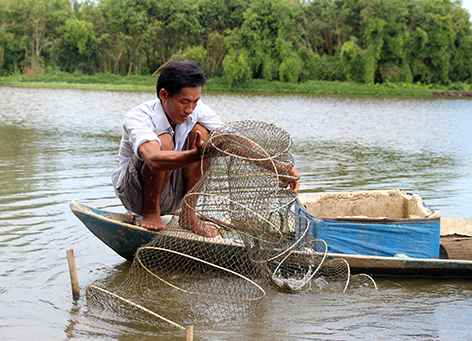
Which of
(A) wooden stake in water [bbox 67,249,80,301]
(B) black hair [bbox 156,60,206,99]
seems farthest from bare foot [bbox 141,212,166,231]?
(B) black hair [bbox 156,60,206,99]

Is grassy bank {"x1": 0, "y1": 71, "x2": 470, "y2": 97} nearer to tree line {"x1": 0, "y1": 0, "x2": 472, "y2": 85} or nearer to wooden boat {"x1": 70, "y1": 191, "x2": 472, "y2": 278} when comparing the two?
tree line {"x1": 0, "y1": 0, "x2": 472, "y2": 85}

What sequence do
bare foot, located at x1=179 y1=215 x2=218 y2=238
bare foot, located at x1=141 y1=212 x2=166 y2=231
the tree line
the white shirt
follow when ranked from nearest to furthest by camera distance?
the white shirt → bare foot, located at x1=179 y1=215 x2=218 y2=238 → bare foot, located at x1=141 y1=212 x2=166 y2=231 → the tree line

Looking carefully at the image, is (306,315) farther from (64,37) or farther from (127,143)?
(64,37)

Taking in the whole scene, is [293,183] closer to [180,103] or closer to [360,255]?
[180,103]

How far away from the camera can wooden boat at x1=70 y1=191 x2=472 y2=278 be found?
336cm

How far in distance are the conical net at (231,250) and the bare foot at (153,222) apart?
19cm

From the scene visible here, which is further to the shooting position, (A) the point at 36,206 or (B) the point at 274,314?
(A) the point at 36,206

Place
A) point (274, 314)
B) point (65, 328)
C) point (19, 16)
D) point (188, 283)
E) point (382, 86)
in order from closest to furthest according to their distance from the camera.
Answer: point (65, 328) < point (274, 314) < point (188, 283) < point (382, 86) < point (19, 16)

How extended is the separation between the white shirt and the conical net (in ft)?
1.21

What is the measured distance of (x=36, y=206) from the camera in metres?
5.25

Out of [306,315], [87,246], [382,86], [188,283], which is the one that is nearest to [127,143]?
[188,283]

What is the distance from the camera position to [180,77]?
2895 millimetres

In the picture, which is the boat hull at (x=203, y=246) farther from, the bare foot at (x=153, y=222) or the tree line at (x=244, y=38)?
the tree line at (x=244, y=38)

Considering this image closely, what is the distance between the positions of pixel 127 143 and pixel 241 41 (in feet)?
125
